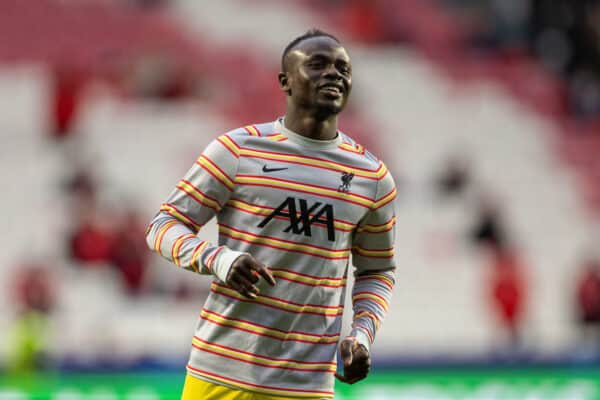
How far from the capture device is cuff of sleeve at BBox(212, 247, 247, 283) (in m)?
2.79

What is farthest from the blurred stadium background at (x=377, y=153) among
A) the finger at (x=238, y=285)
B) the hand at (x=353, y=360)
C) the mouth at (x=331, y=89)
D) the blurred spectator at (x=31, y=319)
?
the finger at (x=238, y=285)

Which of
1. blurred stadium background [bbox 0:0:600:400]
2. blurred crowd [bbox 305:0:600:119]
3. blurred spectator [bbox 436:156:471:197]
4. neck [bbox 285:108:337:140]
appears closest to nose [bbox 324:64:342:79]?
neck [bbox 285:108:337:140]

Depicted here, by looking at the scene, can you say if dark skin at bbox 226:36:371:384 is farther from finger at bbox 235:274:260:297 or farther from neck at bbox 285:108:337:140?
finger at bbox 235:274:260:297

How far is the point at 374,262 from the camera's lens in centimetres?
328

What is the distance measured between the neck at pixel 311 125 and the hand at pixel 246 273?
0.45 metres

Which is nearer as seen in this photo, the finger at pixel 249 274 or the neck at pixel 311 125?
the finger at pixel 249 274

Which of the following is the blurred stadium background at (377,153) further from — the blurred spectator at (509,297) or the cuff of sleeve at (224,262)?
the cuff of sleeve at (224,262)

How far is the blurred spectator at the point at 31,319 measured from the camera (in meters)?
9.20

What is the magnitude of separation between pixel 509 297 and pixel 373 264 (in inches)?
325

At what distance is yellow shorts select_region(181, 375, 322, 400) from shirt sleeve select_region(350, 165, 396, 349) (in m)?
0.28

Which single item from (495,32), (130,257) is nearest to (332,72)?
(130,257)

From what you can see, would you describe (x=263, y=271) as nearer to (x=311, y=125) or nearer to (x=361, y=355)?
(x=361, y=355)

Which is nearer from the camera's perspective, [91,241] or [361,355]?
[361,355]

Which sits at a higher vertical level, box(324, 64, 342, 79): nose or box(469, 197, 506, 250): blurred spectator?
box(469, 197, 506, 250): blurred spectator
